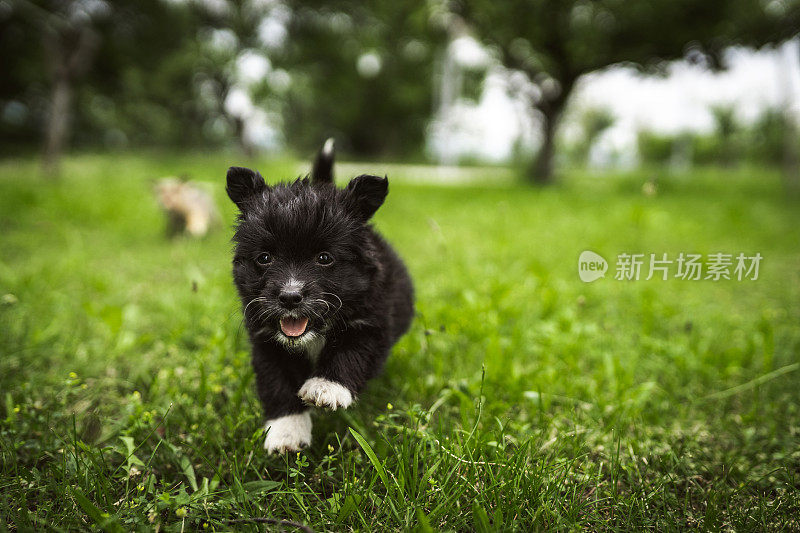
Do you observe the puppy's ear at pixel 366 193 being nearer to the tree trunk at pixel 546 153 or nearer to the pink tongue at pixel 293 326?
the pink tongue at pixel 293 326

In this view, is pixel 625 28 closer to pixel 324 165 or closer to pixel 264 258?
pixel 324 165

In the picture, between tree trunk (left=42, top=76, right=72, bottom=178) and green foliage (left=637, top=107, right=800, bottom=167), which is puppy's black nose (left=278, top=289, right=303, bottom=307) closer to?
tree trunk (left=42, top=76, right=72, bottom=178)

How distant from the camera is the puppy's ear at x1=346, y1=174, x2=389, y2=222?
88.0 inches

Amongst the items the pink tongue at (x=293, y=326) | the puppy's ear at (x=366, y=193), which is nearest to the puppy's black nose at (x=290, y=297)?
the pink tongue at (x=293, y=326)

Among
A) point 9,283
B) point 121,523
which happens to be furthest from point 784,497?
point 9,283

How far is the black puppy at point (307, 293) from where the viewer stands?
2.03 meters

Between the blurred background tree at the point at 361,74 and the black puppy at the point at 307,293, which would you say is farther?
the blurred background tree at the point at 361,74

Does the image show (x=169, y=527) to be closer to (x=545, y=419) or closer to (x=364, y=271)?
(x=364, y=271)

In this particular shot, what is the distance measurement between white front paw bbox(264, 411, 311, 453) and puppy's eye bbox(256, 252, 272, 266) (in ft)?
2.44

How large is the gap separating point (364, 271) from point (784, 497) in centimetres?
215

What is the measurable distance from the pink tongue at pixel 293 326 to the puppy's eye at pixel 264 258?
0.29 m

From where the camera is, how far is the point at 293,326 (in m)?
2.02

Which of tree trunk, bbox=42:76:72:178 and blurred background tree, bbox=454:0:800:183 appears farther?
blurred background tree, bbox=454:0:800:183
